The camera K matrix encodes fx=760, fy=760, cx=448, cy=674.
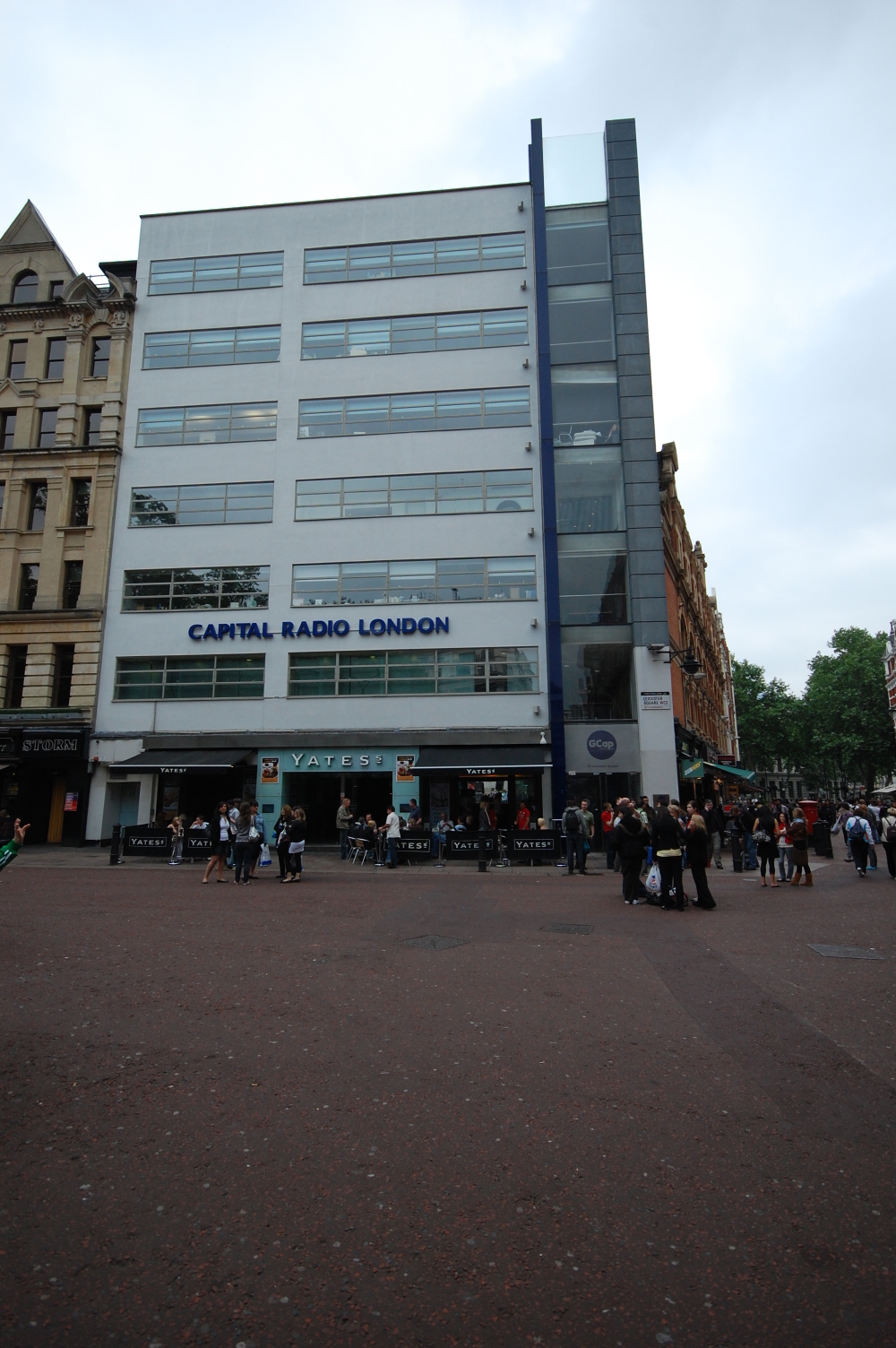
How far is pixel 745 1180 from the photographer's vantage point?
375 centimetres

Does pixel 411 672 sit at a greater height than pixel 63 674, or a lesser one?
lesser

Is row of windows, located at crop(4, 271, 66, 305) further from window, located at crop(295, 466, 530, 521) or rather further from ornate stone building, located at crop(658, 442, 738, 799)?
ornate stone building, located at crop(658, 442, 738, 799)

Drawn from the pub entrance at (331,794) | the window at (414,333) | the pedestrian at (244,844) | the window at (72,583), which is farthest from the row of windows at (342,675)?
the window at (414,333)

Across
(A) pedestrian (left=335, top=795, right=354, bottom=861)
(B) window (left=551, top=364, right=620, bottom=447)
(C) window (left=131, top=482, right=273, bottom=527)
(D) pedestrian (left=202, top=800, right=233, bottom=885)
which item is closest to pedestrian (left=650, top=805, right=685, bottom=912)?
(D) pedestrian (left=202, top=800, right=233, bottom=885)

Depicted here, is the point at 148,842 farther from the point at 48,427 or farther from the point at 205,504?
the point at 48,427

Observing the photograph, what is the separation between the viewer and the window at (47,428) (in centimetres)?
3169

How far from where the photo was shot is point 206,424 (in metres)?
30.9

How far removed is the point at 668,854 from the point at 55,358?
32894mm

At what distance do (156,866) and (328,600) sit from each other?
38.7 feet

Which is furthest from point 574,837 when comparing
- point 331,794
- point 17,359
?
point 17,359

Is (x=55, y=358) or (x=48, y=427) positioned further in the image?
(x=55, y=358)

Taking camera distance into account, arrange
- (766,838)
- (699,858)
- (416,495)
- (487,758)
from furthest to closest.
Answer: (416,495)
(487,758)
(766,838)
(699,858)

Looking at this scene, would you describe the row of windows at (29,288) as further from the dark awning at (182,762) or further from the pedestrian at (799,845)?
the pedestrian at (799,845)

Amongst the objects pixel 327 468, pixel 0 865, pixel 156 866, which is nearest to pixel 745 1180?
pixel 0 865
